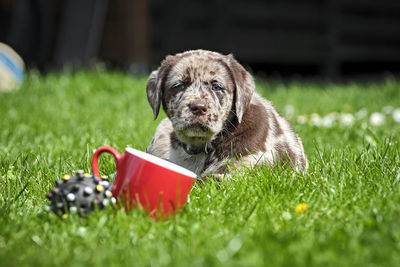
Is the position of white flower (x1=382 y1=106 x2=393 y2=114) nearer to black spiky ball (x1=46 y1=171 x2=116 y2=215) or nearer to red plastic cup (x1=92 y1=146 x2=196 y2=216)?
red plastic cup (x1=92 y1=146 x2=196 y2=216)

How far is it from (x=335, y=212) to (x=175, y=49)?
8.66m

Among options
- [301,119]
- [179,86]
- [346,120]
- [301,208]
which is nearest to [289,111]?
[301,119]

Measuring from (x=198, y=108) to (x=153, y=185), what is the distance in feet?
2.24

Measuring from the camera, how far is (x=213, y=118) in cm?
289

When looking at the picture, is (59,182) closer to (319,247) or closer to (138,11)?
(319,247)

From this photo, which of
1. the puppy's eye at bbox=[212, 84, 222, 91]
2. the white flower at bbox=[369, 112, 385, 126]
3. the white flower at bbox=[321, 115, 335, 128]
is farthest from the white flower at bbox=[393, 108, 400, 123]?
the puppy's eye at bbox=[212, 84, 222, 91]

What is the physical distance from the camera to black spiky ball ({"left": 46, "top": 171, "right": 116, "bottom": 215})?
2271 mm

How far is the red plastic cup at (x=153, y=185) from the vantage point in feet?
7.52

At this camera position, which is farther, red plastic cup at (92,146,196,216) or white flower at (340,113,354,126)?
white flower at (340,113,354,126)

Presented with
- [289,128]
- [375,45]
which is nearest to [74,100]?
[289,128]

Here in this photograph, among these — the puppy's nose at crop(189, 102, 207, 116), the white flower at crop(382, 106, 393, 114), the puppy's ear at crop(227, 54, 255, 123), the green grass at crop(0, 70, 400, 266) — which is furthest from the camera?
the white flower at crop(382, 106, 393, 114)

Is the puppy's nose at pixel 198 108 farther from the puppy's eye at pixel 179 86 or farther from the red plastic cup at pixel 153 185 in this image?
the red plastic cup at pixel 153 185

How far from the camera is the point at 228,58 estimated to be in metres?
3.16

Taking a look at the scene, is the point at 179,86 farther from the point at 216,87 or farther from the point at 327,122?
the point at 327,122
